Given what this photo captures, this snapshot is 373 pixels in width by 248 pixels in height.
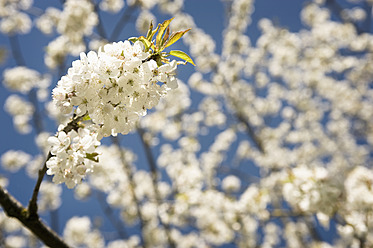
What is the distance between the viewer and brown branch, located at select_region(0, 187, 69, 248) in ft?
3.79

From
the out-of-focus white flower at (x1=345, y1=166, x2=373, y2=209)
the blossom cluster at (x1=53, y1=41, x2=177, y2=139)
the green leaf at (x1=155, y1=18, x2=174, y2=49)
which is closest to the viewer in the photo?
the blossom cluster at (x1=53, y1=41, x2=177, y2=139)

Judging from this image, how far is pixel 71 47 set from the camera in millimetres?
4637

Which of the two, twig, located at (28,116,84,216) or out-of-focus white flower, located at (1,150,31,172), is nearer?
twig, located at (28,116,84,216)

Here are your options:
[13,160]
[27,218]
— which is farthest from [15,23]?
[27,218]

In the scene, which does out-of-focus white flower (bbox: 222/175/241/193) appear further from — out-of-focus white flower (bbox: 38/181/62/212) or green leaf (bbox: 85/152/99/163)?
green leaf (bbox: 85/152/99/163)

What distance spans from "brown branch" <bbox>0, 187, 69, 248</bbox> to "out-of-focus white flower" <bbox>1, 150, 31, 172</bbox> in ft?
23.8

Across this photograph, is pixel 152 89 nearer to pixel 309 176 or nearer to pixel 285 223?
pixel 309 176

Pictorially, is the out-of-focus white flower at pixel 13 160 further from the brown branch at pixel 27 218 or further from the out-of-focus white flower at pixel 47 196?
the brown branch at pixel 27 218

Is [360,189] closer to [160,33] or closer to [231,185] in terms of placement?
[160,33]

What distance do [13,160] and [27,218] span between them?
740 cm

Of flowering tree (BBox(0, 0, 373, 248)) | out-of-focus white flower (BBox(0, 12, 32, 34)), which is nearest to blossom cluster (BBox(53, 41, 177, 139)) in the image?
flowering tree (BBox(0, 0, 373, 248))

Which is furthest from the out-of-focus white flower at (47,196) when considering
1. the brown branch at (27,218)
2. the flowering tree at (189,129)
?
the brown branch at (27,218)

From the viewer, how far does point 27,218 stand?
3.80 feet

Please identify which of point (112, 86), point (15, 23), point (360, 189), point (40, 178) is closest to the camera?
point (112, 86)
